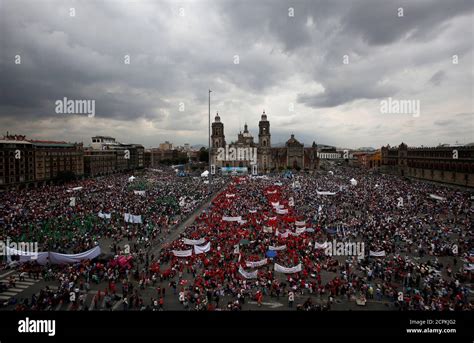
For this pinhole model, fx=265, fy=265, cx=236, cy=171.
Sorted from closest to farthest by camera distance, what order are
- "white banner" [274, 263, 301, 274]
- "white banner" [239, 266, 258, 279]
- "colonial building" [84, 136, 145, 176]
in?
"white banner" [239, 266, 258, 279] → "white banner" [274, 263, 301, 274] → "colonial building" [84, 136, 145, 176]

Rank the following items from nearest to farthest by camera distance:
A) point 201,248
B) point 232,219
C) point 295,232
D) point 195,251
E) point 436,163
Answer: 1. point 195,251
2. point 201,248
3. point 295,232
4. point 232,219
5. point 436,163

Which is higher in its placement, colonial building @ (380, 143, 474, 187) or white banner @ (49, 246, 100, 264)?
colonial building @ (380, 143, 474, 187)

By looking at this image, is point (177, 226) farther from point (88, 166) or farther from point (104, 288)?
point (88, 166)

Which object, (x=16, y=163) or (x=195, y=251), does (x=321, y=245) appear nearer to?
(x=195, y=251)

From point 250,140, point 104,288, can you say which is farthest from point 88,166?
point 104,288

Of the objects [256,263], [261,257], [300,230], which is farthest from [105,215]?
[300,230]

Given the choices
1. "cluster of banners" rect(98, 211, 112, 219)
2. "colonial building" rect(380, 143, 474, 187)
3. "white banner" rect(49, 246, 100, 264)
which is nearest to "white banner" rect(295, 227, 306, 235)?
"white banner" rect(49, 246, 100, 264)

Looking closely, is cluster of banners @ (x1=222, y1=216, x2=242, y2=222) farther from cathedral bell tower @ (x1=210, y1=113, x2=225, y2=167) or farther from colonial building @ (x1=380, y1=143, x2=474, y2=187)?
cathedral bell tower @ (x1=210, y1=113, x2=225, y2=167)
